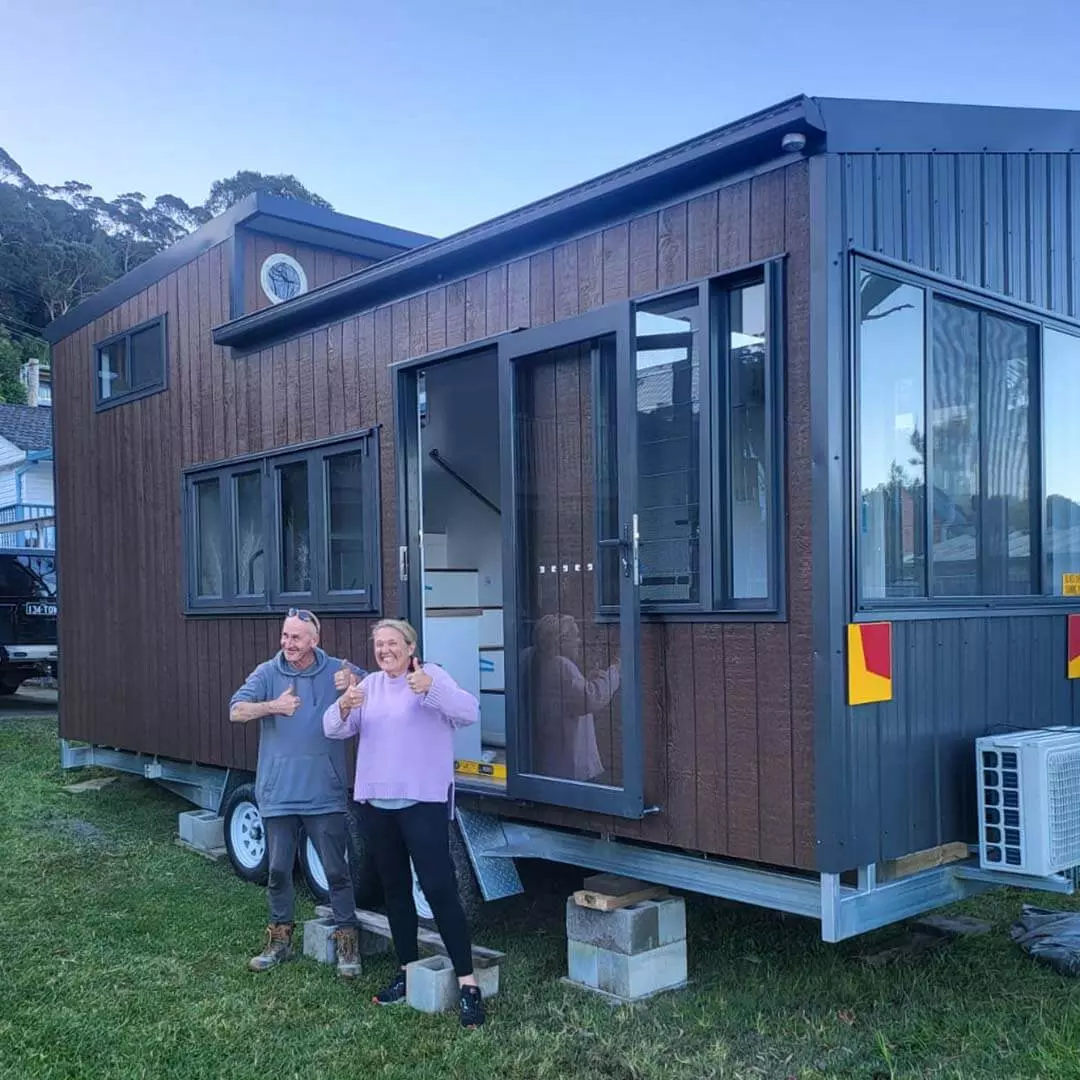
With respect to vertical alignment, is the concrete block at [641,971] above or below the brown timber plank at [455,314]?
below

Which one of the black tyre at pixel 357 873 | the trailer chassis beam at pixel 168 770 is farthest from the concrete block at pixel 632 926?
the trailer chassis beam at pixel 168 770

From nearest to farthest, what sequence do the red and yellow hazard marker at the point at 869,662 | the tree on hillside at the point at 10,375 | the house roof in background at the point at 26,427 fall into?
the red and yellow hazard marker at the point at 869,662 < the house roof in background at the point at 26,427 < the tree on hillside at the point at 10,375

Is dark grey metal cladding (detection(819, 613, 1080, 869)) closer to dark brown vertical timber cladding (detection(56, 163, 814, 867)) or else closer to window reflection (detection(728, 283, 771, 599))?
dark brown vertical timber cladding (detection(56, 163, 814, 867))

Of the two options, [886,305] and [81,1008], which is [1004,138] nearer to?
[886,305]

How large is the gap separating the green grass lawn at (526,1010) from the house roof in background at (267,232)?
3858 mm

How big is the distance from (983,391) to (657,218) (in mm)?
1352

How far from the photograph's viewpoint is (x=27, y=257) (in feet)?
146

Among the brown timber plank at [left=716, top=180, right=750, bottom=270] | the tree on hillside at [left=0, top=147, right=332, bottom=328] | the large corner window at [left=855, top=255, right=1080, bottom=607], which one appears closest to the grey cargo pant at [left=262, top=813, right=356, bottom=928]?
the large corner window at [left=855, top=255, right=1080, bottom=607]

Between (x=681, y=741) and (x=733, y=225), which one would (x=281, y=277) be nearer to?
(x=733, y=225)

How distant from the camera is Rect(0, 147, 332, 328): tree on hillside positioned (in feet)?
146

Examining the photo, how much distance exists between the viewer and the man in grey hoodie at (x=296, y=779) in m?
4.37

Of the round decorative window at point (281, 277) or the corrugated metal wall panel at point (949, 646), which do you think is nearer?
the corrugated metal wall panel at point (949, 646)

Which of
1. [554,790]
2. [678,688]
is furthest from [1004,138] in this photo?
[554,790]

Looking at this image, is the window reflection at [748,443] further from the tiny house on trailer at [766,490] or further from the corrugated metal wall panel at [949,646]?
the corrugated metal wall panel at [949,646]
